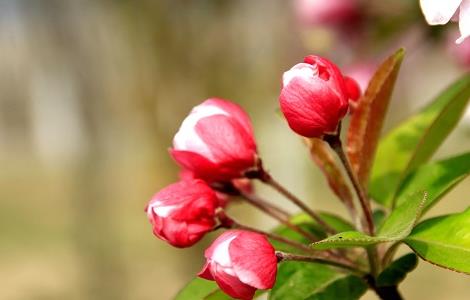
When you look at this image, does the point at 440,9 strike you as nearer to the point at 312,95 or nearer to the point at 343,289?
the point at 312,95

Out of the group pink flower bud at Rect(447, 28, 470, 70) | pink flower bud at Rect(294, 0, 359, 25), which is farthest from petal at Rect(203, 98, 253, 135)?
pink flower bud at Rect(294, 0, 359, 25)

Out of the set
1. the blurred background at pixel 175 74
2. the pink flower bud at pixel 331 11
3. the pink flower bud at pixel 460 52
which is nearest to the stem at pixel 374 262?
the blurred background at pixel 175 74

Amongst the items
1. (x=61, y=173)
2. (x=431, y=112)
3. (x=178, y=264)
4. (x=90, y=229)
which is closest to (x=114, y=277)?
(x=90, y=229)

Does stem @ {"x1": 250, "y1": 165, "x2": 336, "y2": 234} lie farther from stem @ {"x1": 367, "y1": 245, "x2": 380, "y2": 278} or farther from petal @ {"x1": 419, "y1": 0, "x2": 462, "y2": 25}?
petal @ {"x1": 419, "y1": 0, "x2": 462, "y2": 25}

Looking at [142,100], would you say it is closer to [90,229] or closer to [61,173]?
[90,229]

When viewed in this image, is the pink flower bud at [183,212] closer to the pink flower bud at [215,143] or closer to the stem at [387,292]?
the pink flower bud at [215,143]
